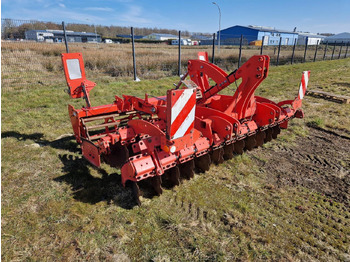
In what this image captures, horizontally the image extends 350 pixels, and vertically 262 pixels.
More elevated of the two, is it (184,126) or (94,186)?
(184,126)

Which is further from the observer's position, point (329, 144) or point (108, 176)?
point (329, 144)

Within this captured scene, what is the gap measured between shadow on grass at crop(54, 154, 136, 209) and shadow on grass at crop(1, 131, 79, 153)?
692mm

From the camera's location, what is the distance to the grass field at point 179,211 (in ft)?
8.25

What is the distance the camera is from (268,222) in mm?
2914

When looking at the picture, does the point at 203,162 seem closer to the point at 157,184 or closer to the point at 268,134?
the point at 157,184

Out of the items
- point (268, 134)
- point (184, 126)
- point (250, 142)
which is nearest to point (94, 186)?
point (184, 126)

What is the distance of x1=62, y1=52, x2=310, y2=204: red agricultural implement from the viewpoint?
9.66ft

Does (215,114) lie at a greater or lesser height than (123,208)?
greater

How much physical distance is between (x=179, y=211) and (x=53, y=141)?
3.55m

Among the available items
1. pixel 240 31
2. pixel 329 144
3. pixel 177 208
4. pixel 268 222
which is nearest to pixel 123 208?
pixel 177 208

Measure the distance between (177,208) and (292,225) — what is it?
146cm

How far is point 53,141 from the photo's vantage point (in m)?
5.15

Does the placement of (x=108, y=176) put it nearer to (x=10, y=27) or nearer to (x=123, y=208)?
(x=123, y=208)

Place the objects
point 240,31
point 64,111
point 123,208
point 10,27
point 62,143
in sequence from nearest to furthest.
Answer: point 123,208, point 62,143, point 64,111, point 10,27, point 240,31
